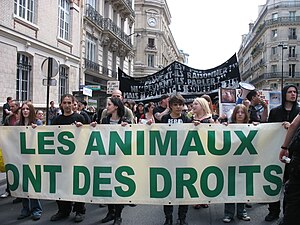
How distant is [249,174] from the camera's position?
16.0ft

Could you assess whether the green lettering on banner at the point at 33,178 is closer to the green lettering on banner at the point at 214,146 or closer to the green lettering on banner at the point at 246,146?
the green lettering on banner at the point at 214,146

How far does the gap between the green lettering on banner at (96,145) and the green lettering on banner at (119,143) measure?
0.41ft

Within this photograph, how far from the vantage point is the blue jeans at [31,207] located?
533 centimetres

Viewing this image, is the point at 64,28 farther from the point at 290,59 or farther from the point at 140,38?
the point at 290,59

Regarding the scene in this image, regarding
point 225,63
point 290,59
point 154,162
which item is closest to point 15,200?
point 154,162

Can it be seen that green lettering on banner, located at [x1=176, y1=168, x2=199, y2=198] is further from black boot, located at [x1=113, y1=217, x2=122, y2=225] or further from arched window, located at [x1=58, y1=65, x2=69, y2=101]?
arched window, located at [x1=58, y1=65, x2=69, y2=101]

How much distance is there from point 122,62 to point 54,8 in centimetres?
1680

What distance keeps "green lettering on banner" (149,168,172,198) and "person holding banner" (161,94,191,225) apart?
0.22 m

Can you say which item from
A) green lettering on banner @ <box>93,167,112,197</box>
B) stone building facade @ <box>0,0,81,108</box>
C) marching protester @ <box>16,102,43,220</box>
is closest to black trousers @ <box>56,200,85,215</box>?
marching protester @ <box>16,102,43,220</box>

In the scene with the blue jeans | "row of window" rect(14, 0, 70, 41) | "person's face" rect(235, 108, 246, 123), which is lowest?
the blue jeans

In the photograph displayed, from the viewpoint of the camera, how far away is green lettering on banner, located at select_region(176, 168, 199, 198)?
483 cm

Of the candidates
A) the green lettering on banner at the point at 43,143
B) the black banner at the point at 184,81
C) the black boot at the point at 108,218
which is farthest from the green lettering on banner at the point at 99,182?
the black banner at the point at 184,81

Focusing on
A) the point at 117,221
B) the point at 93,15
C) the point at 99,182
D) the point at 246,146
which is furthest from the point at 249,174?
the point at 93,15

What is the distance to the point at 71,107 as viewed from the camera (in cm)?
538
